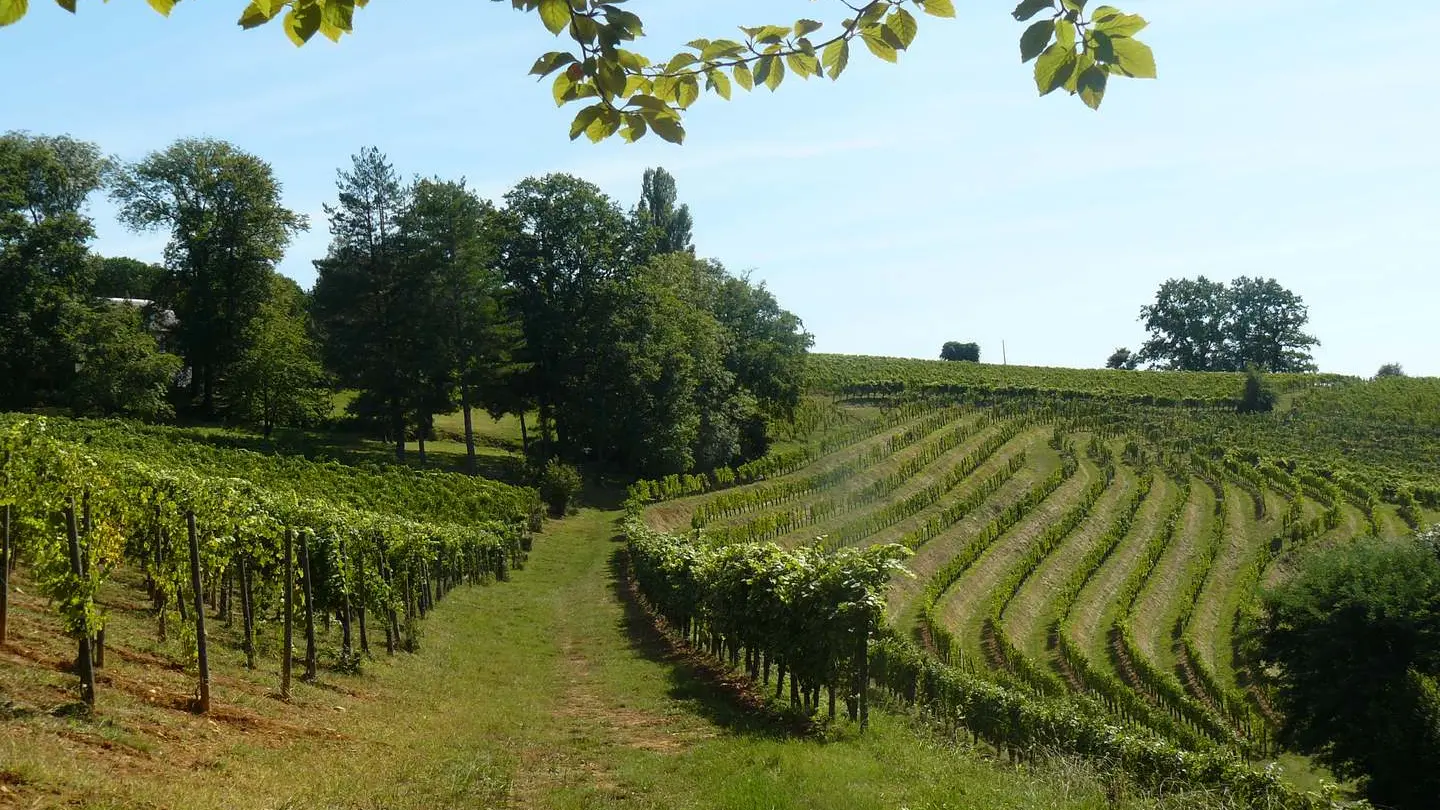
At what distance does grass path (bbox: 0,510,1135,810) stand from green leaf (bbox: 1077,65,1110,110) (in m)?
6.64

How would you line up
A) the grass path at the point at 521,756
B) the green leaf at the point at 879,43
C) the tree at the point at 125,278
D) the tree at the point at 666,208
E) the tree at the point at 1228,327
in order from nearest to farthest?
1. the green leaf at the point at 879,43
2. the grass path at the point at 521,756
3. the tree at the point at 125,278
4. the tree at the point at 666,208
5. the tree at the point at 1228,327

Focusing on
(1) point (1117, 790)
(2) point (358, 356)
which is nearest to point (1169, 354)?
(2) point (358, 356)

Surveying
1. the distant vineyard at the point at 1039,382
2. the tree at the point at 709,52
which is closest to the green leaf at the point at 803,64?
the tree at the point at 709,52

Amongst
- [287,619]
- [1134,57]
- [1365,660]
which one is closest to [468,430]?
[287,619]

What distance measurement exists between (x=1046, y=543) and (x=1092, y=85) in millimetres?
42117

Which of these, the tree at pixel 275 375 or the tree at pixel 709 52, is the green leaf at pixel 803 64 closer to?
the tree at pixel 709 52

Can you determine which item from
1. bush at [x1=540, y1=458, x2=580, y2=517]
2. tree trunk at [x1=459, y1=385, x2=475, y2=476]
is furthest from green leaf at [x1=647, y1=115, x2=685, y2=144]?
tree trunk at [x1=459, y1=385, x2=475, y2=476]

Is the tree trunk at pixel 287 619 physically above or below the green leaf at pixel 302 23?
below

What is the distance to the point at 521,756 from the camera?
414 inches

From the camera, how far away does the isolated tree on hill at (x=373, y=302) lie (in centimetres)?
4494

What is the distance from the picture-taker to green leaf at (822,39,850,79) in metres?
3.29

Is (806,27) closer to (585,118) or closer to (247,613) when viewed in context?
(585,118)

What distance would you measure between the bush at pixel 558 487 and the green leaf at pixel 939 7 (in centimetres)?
4045

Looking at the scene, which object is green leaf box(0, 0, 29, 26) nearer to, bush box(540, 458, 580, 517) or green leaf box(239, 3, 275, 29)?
green leaf box(239, 3, 275, 29)
